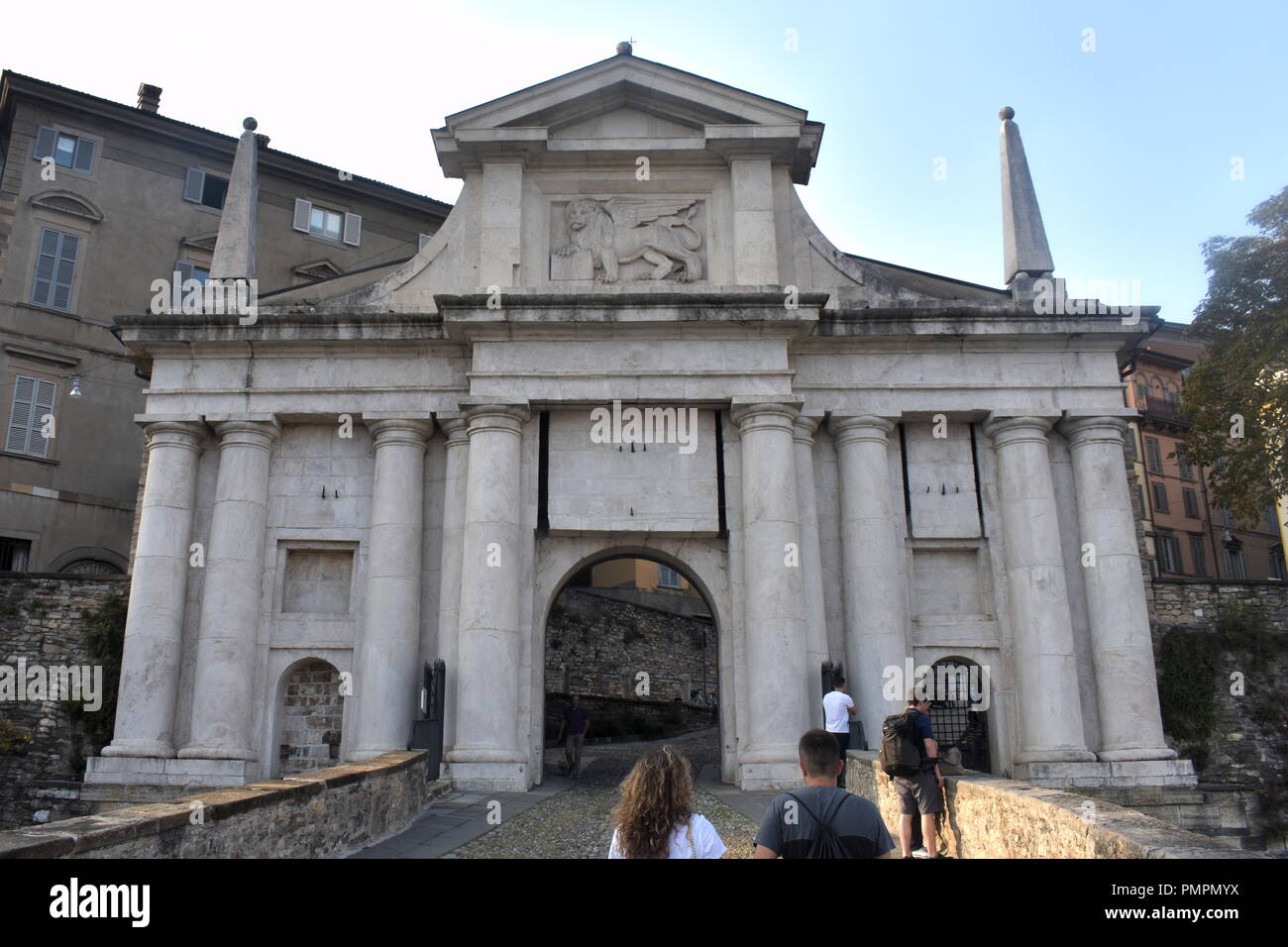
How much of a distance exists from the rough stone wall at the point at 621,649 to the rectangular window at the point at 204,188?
1620 centimetres

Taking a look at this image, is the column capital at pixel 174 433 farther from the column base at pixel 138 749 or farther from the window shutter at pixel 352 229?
the window shutter at pixel 352 229

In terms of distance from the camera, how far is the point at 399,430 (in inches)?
844

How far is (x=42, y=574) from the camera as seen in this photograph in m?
23.9

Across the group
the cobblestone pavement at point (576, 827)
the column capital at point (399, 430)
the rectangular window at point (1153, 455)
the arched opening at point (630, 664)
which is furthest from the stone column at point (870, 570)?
the rectangular window at point (1153, 455)

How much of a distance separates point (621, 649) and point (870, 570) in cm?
1743

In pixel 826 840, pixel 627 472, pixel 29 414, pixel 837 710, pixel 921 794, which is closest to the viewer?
pixel 826 840

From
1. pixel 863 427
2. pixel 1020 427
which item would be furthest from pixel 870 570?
pixel 1020 427

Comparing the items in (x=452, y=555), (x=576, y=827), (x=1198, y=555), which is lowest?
(x=576, y=827)

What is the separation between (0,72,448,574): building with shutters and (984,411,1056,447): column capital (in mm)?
19559

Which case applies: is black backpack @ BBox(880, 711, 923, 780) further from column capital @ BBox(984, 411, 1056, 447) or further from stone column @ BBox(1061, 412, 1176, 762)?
column capital @ BBox(984, 411, 1056, 447)

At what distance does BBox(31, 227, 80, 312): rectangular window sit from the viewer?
103 ft

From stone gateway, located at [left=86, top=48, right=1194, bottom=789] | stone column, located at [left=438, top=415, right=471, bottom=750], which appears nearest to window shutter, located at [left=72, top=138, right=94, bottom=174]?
stone gateway, located at [left=86, top=48, right=1194, bottom=789]

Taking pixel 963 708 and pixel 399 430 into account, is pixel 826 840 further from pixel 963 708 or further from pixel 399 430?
pixel 963 708
